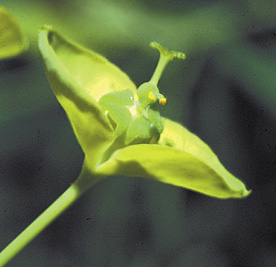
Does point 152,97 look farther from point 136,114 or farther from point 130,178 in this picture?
point 130,178

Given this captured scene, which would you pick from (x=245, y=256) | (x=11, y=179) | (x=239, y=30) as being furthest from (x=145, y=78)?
(x=245, y=256)

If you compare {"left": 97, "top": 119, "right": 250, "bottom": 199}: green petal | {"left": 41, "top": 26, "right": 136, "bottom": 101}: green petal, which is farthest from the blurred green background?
{"left": 97, "top": 119, "right": 250, "bottom": 199}: green petal

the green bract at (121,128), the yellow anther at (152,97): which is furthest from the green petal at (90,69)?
the yellow anther at (152,97)

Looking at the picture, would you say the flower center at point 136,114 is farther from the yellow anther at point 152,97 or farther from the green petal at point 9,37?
the green petal at point 9,37

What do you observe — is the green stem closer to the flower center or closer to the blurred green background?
the flower center

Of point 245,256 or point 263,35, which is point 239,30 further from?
point 245,256

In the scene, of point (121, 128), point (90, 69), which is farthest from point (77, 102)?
point (90, 69)
